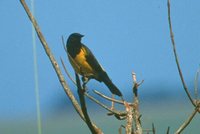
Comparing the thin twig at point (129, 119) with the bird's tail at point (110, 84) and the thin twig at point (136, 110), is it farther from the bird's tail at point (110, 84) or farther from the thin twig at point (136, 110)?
the bird's tail at point (110, 84)

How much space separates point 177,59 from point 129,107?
0.26m

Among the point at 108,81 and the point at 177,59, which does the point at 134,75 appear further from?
the point at 108,81

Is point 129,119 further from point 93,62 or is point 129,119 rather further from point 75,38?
point 75,38

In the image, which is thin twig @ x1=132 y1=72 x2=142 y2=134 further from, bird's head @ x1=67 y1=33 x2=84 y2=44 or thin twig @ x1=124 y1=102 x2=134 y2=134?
bird's head @ x1=67 y1=33 x2=84 y2=44

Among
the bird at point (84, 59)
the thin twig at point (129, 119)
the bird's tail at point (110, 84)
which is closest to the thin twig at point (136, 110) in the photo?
the thin twig at point (129, 119)

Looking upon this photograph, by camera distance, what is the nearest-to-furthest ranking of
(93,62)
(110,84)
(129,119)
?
(129,119)
(110,84)
(93,62)

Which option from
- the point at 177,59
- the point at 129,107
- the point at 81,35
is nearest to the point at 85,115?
the point at 129,107

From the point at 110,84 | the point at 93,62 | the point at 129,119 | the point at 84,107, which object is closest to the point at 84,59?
the point at 93,62

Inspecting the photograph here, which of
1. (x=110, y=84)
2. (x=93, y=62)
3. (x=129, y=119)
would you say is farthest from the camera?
(x=93, y=62)

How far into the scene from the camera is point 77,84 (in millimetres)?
1811

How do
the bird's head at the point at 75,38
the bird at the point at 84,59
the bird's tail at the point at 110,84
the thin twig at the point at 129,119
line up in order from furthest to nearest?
the bird's head at the point at 75,38, the bird at the point at 84,59, the bird's tail at the point at 110,84, the thin twig at the point at 129,119

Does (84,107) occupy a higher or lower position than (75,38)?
lower

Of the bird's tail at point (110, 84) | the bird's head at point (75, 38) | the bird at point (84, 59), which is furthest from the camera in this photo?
the bird's head at point (75, 38)

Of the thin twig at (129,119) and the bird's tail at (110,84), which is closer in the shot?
the thin twig at (129,119)
